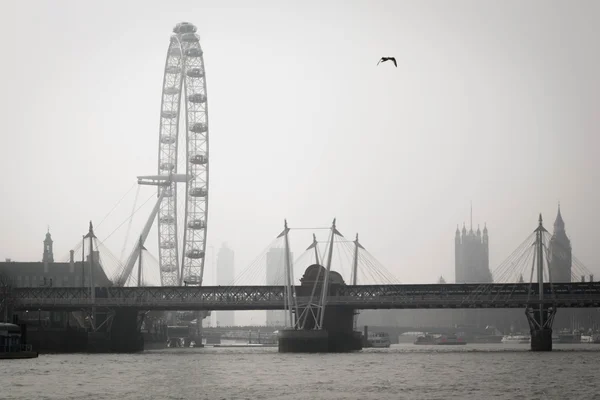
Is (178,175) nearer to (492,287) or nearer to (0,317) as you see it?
(0,317)

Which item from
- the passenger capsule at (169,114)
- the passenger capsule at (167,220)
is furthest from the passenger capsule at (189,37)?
the passenger capsule at (167,220)

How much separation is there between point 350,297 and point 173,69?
41.5 m

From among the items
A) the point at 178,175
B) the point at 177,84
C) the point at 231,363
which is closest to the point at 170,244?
the point at 178,175

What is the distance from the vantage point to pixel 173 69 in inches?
6437

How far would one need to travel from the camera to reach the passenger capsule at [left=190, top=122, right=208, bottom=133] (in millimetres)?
159750

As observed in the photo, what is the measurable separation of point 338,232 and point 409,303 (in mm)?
10580

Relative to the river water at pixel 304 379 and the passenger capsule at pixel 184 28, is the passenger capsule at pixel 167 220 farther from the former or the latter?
the river water at pixel 304 379

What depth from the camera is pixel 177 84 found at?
163 meters

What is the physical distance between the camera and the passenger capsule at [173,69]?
163 meters

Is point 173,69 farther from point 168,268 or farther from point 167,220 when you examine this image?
point 168,268

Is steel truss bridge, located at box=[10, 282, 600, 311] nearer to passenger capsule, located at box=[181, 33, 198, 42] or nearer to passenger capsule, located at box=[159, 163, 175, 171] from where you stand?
passenger capsule, located at box=[159, 163, 175, 171]

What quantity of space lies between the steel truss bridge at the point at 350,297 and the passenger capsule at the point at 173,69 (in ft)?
92.9

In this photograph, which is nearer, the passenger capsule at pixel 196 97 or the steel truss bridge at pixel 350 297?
the steel truss bridge at pixel 350 297

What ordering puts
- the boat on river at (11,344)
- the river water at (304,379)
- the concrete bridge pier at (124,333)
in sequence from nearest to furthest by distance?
the river water at (304,379) → the boat on river at (11,344) → the concrete bridge pier at (124,333)
